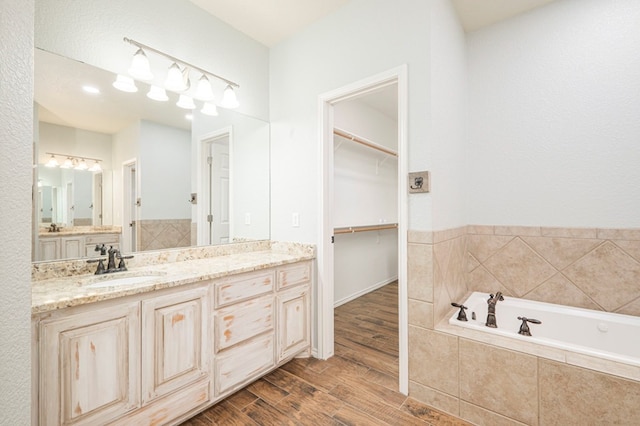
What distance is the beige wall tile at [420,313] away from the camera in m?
1.80

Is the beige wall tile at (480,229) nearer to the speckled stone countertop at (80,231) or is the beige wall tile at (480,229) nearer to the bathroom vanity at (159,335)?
the bathroom vanity at (159,335)

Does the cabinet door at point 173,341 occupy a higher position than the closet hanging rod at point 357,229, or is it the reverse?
the closet hanging rod at point 357,229

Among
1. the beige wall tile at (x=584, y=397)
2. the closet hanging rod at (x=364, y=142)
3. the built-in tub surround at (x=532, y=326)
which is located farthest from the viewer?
the closet hanging rod at (x=364, y=142)

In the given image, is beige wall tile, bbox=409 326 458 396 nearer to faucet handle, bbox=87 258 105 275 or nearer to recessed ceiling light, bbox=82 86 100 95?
faucet handle, bbox=87 258 105 275

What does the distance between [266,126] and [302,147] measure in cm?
53

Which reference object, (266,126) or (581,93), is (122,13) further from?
(581,93)

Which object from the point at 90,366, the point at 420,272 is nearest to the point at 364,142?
the point at 420,272

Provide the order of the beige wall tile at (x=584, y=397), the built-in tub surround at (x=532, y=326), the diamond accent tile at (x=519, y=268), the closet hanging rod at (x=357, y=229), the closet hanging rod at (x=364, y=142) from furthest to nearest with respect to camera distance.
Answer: the closet hanging rod at (x=357, y=229) < the closet hanging rod at (x=364, y=142) < the diamond accent tile at (x=519, y=268) < the built-in tub surround at (x=532, y=326) < the beige wall tile at (x=584, y=397)

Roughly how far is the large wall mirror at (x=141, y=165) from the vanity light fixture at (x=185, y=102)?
43 mm

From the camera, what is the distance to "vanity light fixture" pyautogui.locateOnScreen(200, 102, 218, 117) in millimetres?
2287

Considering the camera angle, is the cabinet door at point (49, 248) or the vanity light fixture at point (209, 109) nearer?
the cabinet door at point (49, 248)

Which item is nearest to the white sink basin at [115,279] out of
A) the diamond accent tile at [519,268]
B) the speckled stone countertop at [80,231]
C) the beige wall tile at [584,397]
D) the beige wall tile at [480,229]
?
the speckled stone countertop at [80,231]

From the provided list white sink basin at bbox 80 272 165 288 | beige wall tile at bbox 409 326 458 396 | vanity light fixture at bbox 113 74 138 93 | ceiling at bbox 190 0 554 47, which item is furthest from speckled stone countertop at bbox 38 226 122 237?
beige wall tile at bbox 409 326 458 396

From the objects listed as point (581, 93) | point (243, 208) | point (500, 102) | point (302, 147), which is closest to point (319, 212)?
point (302, 147)
